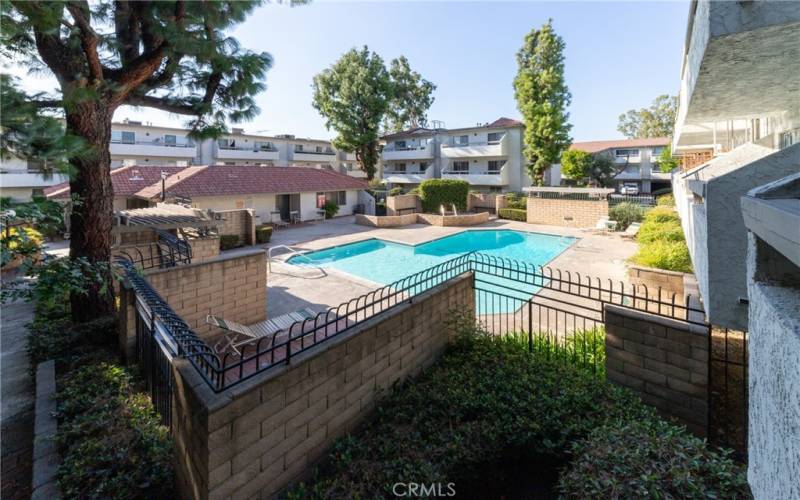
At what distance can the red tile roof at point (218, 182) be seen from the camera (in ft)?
74.4

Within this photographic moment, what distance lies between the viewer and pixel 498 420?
450cm

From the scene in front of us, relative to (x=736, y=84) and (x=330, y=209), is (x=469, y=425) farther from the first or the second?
(x=330, y=209)

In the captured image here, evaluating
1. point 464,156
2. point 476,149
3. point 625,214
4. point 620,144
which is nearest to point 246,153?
point 464,156

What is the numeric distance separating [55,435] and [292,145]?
45.0 metres

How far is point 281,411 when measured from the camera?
3.80 m

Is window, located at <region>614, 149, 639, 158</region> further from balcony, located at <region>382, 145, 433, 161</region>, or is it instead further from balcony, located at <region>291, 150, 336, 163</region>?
balcony, located at <region>291, 150, 336, 163</region>

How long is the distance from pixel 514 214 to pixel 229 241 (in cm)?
1975

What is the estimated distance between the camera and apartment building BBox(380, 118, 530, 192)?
36.2 meters

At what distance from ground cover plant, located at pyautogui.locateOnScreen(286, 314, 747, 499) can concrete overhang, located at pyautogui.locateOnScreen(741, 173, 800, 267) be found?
2.33 metres

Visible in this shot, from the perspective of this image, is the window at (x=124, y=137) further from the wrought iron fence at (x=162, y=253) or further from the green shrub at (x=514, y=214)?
the green shrub at (x=514, y=214)

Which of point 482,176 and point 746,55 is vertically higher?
point 482,176

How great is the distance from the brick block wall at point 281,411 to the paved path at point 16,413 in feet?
5.77

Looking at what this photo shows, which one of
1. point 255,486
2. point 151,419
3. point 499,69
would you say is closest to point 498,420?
point 255,486

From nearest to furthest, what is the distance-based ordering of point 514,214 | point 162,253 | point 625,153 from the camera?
point 162,253 → point 514,214 → point 625,153
